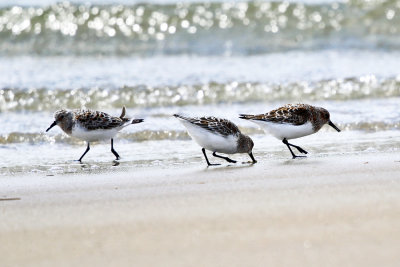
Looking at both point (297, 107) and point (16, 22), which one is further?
point (16, 22)

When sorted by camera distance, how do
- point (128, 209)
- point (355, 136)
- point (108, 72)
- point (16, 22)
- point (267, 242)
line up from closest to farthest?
point (267, 242), point (128, 209), point (355, 136), point (108, 72), point (16, 22)

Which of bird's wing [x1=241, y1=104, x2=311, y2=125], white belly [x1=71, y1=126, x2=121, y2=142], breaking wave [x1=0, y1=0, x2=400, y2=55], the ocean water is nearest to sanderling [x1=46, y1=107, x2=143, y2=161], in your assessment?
white belly [x1=71, y1=126, x2=121, y2=142]

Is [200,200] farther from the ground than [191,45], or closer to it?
closer to it

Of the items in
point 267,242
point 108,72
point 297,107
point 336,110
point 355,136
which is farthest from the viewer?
point 108,72

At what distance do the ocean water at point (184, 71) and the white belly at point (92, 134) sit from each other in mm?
231

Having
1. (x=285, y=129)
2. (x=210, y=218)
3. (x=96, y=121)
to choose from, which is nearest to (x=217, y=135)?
(x=285, y=129)

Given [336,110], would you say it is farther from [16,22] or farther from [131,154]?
[16,22]

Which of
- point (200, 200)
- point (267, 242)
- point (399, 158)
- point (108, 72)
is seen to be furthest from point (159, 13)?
point (267, 242)

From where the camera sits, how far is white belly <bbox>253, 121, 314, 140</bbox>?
7.98 m

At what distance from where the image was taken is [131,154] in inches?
337

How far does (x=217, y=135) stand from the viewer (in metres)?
7.59

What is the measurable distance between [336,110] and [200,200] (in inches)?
224

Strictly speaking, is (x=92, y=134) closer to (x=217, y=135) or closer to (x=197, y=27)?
(x=217, y=135)

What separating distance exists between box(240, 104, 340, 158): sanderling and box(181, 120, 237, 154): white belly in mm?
323
